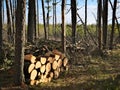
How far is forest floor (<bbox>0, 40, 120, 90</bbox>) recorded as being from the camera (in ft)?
38.3

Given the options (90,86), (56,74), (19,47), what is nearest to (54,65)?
(56,74)

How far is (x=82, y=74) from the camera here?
14.6 m

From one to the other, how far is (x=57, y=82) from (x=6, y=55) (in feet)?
15.0

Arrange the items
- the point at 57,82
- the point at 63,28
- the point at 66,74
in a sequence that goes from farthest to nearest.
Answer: the point at 63,28
the point at 66,74
the point at 57,82

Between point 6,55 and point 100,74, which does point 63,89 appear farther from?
point 6,55

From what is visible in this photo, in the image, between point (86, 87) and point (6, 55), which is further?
point (6, 55)

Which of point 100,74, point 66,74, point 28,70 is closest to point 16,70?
point 28,70

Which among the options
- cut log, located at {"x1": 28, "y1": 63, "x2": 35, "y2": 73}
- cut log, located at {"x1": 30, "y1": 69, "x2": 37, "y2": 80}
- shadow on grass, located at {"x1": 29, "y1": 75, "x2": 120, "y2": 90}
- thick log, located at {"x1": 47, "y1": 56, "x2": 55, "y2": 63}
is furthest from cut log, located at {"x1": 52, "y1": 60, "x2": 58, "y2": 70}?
cut log, located at {"x1": 28, "y1": 63, "x2": 35, "y2": 73}

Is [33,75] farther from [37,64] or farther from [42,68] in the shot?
[42,68]

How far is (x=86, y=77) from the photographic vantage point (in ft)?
45.7

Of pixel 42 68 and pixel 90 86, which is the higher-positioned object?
pixel 42 68

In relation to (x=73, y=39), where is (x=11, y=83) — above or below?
below

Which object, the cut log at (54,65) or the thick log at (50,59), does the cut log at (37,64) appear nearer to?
the thick log at (50,59)

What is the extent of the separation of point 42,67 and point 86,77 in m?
2.27
